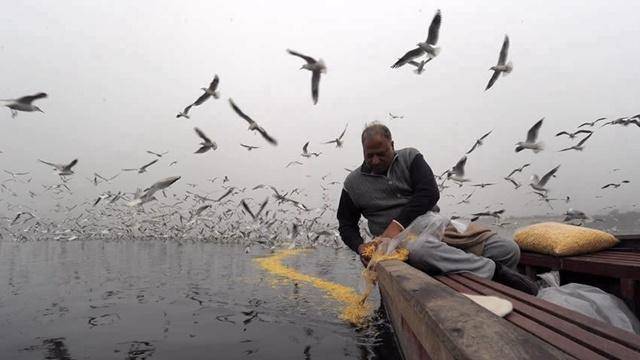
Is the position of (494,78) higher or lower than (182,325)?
higher

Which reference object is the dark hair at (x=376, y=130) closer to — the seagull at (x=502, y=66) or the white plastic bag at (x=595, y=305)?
the white plastic bag at (x=595, y=305)

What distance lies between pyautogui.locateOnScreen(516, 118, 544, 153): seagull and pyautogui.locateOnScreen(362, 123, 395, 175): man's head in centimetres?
619

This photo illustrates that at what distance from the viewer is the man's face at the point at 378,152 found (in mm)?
3816

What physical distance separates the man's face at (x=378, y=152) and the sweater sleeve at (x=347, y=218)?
58 centimetres

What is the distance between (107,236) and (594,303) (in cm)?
6793

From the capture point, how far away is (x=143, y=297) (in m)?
7.42

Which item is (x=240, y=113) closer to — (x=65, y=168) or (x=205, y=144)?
(x=205, y=144)

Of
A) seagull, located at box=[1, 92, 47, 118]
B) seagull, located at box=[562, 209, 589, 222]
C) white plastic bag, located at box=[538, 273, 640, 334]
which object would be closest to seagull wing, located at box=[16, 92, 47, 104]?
seagull, located at box=[1, 92, 47, 118]

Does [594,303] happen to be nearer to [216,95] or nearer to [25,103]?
[216,95]

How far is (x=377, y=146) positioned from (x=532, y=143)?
22.1 feet

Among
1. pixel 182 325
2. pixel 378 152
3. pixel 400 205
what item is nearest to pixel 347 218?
pixel 400 205

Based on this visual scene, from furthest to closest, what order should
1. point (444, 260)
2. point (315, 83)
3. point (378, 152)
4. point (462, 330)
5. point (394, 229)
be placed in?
point (315, 83) → point (378, 152) → point (394, 229) → point (444, 260) → point (462, 330)

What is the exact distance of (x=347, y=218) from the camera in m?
4.45

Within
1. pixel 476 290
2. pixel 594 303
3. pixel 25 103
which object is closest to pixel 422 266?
pixel 476 290
